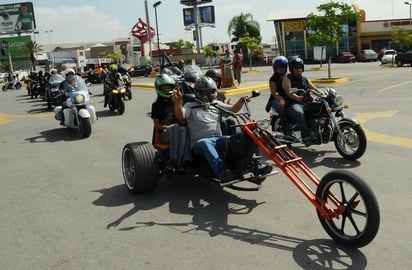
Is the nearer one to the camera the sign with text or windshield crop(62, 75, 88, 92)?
windshield crop(62, 75, 88, 92)

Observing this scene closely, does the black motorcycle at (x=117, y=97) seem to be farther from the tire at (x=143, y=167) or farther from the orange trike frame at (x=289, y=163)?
the orange trike frame at (x=289, y=163)

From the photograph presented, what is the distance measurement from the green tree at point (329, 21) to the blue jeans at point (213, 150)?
16993 mm

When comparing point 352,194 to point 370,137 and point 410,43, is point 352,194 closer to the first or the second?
point 370,137

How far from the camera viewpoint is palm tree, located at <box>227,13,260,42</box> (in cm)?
6900

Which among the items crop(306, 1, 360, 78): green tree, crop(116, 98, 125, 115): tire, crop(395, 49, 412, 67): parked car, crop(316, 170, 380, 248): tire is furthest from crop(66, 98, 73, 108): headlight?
crop(395, 49, 412, 67): parked car

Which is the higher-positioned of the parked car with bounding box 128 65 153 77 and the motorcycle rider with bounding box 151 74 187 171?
the parked car with bounding box 128 65 153 77

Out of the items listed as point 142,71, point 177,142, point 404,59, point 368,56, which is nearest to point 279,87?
point 177,142

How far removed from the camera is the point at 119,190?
6.14m

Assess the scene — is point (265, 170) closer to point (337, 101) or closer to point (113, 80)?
point (337, 101)

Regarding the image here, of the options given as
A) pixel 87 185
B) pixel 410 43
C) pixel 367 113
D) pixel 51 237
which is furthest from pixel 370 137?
pixel 410 43

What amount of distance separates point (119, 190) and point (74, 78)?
6552mm

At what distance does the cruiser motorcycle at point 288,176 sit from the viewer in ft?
12.3

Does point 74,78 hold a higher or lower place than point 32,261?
higher

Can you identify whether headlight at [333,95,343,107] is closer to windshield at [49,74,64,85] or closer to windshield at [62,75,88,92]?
windshield at [62,75,88,92]
